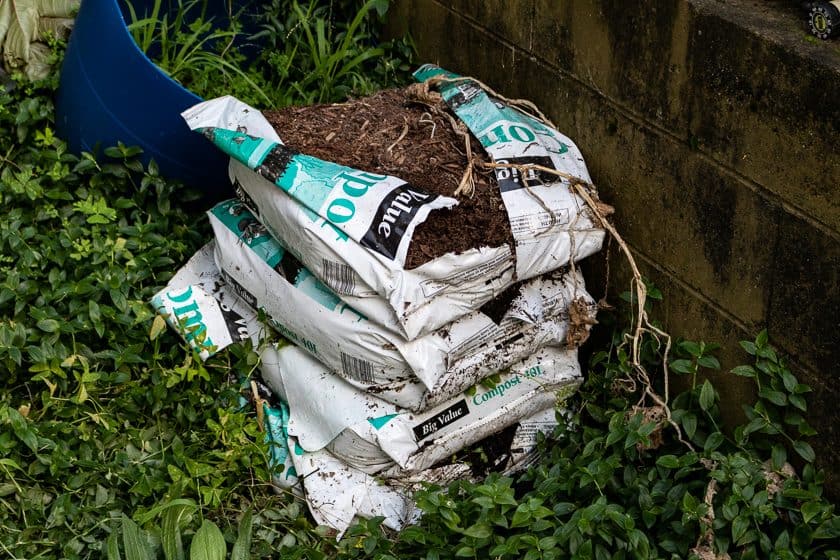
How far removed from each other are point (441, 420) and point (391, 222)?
55 cm

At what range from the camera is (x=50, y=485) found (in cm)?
228

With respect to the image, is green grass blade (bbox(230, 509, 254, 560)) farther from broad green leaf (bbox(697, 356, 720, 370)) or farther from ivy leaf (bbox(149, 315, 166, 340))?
broad green leaf (bbox(697, 356, 720, 370))

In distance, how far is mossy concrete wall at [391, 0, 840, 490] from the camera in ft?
6.21

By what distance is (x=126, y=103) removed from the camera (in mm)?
2732

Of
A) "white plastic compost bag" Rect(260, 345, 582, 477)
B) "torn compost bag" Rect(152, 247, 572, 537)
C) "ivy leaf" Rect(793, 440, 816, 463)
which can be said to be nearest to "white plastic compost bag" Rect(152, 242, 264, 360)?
"torn compost bag" Rect(152, 247, 572, 537)

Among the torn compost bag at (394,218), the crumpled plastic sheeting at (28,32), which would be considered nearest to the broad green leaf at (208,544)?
the torn compost bag at (394,218)

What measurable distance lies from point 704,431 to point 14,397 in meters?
1.70

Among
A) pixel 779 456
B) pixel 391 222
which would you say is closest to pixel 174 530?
pixel 391 222

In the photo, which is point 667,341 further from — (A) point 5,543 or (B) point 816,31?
(A) point 5,543

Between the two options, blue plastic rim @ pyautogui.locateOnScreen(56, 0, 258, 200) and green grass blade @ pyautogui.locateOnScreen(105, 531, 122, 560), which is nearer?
green grass blade @ pyautogui.locateOnScreen(105, 531, 122, 560)

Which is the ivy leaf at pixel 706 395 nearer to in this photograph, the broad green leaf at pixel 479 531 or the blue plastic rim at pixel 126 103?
the broad green leaf at pixel 479 531

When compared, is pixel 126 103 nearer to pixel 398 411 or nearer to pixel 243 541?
pixel 398 411

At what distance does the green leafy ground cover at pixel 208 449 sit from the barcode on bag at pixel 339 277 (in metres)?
0.40

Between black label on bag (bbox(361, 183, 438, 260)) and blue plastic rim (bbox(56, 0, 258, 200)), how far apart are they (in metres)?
0.81
